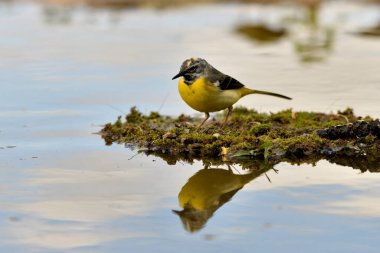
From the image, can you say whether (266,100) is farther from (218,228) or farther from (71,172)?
(218,228)

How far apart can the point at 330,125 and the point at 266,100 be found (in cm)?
246

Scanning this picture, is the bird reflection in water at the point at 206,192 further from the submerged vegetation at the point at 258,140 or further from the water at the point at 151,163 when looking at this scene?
the submerged vegetation at the point at 258,140

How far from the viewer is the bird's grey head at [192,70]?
8.43 metres

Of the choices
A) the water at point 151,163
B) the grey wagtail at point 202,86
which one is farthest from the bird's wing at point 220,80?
the water at point 151,163

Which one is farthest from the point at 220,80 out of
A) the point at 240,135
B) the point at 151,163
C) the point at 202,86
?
the point at 151,163

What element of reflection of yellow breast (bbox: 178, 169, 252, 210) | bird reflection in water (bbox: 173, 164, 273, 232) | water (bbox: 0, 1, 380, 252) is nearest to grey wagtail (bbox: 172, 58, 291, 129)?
water (bbox: 0, 1, 380, 252)

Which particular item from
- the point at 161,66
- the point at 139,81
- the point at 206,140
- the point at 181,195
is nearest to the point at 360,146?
the point at 206,140

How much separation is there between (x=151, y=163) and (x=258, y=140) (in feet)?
3.72

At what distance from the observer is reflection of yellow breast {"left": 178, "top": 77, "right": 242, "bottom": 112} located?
8.48 m

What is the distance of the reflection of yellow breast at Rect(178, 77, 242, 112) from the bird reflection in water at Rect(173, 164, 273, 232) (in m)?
1.11

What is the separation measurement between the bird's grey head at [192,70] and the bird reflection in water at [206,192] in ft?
4.03

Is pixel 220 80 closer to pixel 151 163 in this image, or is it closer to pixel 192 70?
pixel 192 70

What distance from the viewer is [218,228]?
5582 millimetres

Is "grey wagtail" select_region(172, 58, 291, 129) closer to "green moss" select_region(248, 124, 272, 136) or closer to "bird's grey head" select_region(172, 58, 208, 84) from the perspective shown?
"bird's grey head" select_region(172, 58, 208, 84)
